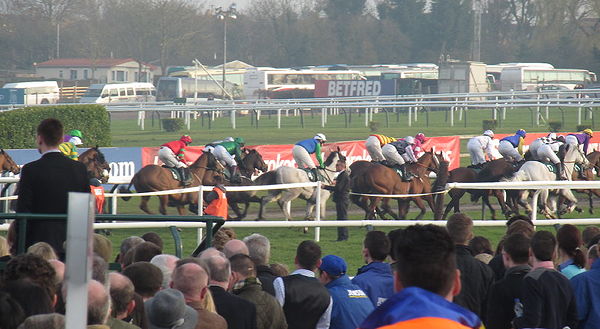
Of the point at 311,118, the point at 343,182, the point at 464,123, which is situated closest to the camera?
the point at 343,182

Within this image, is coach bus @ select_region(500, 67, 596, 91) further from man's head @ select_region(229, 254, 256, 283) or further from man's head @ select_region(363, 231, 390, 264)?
man's head @ select_region(229, 254, 256, 283)

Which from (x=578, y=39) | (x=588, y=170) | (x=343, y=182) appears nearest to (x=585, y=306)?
(x=343, y=182)

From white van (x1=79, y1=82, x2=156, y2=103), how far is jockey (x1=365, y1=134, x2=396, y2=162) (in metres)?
28.9

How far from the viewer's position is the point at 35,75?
60469mm

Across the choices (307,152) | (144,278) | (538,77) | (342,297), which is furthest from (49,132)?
(538,77)

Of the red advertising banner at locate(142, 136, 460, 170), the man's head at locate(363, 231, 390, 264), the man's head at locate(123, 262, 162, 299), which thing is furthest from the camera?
the red advertising banner at locate(142, 136, 460, 170)

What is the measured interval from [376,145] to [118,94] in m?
31.3

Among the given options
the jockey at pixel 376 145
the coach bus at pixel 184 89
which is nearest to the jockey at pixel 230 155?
the jockey at pixel 376 145

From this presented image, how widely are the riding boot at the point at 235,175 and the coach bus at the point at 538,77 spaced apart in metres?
34.6

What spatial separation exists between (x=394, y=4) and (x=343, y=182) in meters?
58.4

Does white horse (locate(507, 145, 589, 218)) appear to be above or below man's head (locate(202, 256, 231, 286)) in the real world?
below

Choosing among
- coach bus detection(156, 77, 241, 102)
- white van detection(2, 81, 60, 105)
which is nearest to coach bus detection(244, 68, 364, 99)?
coach bus detection(156, 77, 241, 102)

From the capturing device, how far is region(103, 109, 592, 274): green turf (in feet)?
40.0

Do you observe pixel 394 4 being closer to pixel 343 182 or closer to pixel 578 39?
pixel 578 39
